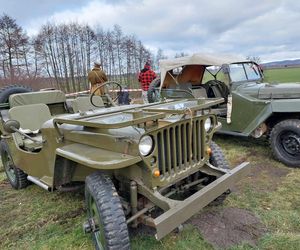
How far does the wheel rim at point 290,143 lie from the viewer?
482cm

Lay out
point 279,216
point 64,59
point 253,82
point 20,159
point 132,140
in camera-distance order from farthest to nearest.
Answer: point 64,59 < point 253,82 < point 20,159 < point 279,216 < point 132,140

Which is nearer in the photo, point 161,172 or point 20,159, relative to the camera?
point 161,172

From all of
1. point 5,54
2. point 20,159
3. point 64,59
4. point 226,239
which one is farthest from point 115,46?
point 226,239

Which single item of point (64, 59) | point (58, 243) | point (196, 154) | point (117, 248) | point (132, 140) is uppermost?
point (64, 59)

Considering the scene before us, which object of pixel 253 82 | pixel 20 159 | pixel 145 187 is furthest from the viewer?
pixel 253 82

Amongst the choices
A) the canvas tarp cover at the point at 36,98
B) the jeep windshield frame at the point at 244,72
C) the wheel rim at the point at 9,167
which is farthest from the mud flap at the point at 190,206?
the jeep windshield frame at the point at 244,72

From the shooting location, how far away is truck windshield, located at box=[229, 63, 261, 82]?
20.6ft

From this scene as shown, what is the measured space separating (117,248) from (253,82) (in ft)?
16.5

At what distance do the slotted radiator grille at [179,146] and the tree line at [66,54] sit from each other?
1763 centimetres

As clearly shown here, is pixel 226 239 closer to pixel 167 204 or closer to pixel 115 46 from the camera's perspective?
pixel 167 204

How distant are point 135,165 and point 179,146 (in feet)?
1.40

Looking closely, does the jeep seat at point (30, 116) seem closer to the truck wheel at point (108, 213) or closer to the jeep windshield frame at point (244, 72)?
the truck wheel at point (108, 213)

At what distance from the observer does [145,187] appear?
2533 mm

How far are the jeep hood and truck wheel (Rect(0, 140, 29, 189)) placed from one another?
4.22m
